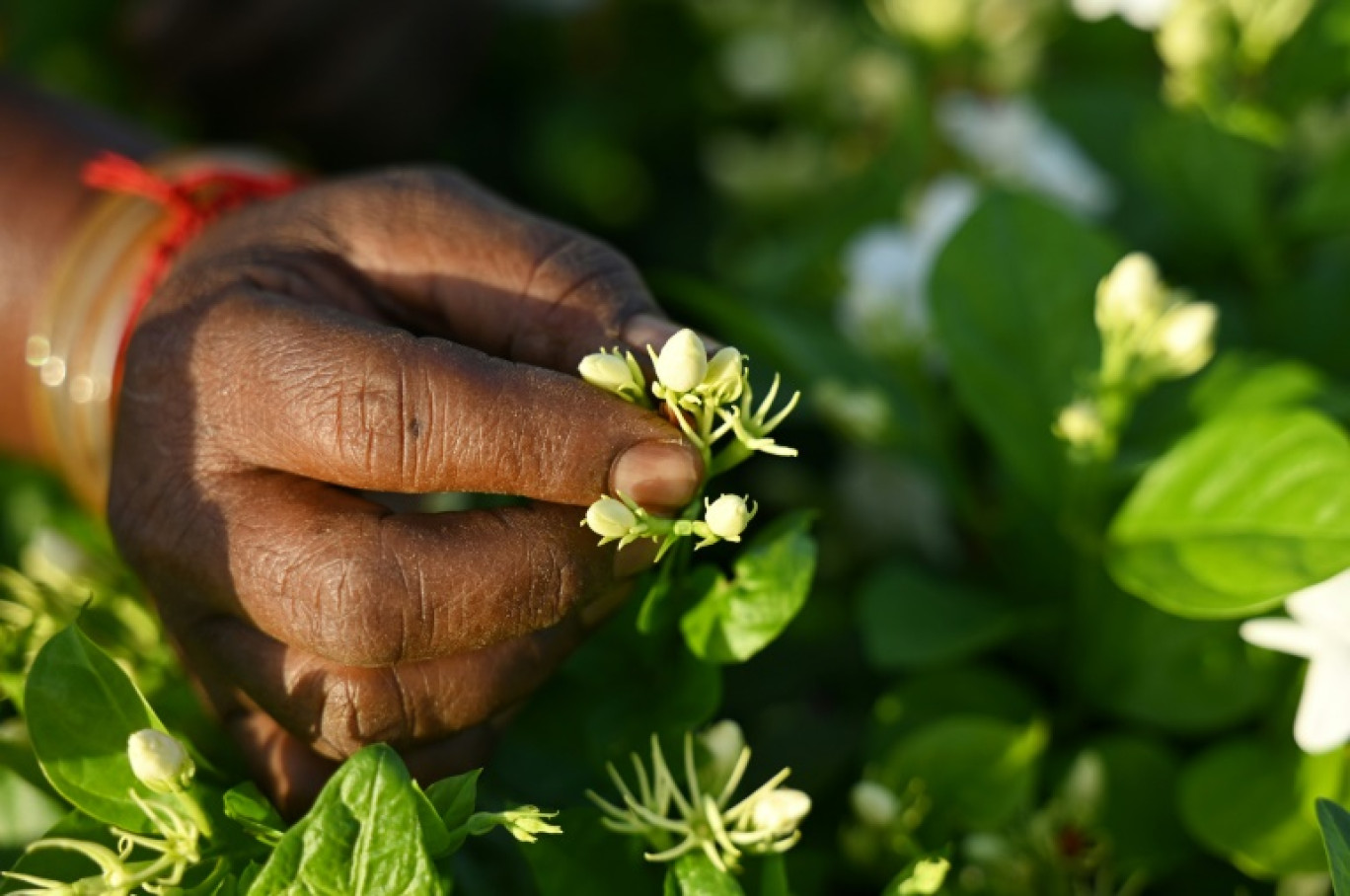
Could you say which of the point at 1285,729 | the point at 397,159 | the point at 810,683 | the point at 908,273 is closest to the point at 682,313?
the point at 908,273

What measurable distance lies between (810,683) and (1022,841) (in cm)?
31

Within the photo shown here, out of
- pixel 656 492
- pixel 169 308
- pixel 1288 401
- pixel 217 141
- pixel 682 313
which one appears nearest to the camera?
pixel 656 492

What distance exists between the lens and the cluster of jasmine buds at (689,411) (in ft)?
2.42

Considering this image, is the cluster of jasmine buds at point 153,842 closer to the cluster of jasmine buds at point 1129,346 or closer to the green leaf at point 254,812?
the green leaf at point 254,812

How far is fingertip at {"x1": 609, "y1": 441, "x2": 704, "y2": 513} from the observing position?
76cm

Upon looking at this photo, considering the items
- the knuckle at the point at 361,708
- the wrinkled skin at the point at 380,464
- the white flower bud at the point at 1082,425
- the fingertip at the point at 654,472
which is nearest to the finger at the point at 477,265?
the wrinkled skin at the point at 380,464

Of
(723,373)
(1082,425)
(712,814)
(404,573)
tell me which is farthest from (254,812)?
(1082,425)

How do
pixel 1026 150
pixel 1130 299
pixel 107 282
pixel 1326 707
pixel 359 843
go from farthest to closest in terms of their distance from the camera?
pixel 1026 150 → pixel 107 282 → pixel 1130 299 → pixel 1326 707 → pixel 359 843

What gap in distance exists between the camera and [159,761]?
750 millimetres

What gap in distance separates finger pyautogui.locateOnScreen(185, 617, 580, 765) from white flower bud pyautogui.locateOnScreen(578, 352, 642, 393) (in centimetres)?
18

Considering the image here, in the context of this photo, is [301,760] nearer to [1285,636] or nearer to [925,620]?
[925,620]

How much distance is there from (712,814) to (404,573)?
23 centimetres

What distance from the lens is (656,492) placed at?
30.0 inches

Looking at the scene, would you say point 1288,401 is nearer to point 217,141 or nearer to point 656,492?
point 656,492
